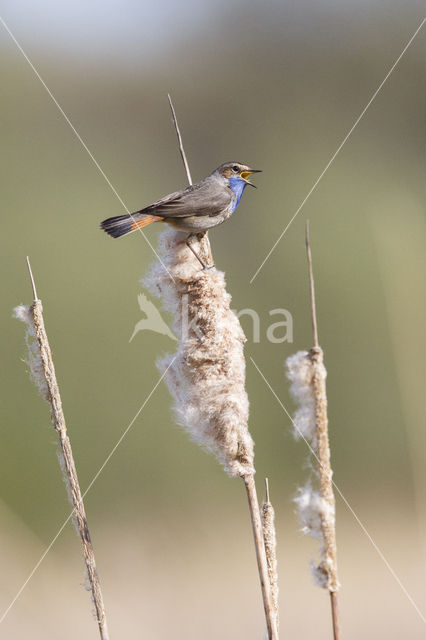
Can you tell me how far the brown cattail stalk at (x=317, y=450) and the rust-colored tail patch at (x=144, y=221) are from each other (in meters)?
1.17

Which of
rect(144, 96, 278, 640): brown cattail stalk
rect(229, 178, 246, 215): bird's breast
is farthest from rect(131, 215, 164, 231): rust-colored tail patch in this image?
rect(229, 178, 246, 215): bird's breast

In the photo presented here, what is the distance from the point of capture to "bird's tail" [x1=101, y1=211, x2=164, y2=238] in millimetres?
2428

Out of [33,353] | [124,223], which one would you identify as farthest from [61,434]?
[124,223]

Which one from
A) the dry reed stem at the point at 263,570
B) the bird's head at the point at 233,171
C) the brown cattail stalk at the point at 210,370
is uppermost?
the bird's head at the point at 233,171

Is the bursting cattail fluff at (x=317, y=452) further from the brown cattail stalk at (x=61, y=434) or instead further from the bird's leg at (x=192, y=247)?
the bird's leg at (x=192, y=247)

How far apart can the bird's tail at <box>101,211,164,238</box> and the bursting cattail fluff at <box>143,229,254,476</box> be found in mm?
350

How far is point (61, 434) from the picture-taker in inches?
65.1

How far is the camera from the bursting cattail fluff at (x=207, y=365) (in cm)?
178

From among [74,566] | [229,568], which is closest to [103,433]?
[74,566]

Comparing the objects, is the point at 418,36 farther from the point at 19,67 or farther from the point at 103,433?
the point at 103,433

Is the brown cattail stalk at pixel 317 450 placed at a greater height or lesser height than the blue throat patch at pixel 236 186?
lesser

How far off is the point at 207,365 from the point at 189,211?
35.7 inches

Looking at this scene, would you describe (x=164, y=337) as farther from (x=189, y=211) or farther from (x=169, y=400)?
(x=189, y=211)

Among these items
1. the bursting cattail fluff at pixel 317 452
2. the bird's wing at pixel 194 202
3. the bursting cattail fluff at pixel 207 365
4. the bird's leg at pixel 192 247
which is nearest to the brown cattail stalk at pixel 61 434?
the bursting cattail fluff at pixel 207 365
